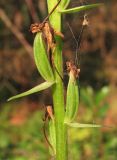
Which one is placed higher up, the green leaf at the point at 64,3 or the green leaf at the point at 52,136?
the green leaf at the point at 64,3

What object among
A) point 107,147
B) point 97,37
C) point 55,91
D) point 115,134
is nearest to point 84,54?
point 97,37

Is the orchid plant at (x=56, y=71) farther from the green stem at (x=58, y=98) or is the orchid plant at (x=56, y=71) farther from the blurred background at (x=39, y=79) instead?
the blurred background at (x=39, y=79)

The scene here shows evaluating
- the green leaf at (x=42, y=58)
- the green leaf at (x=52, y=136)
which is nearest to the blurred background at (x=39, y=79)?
the green leaf at (x=52, y=136)

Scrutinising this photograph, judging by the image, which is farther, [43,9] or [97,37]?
[97,37]

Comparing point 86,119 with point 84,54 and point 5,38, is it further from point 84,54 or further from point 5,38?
point 84,54

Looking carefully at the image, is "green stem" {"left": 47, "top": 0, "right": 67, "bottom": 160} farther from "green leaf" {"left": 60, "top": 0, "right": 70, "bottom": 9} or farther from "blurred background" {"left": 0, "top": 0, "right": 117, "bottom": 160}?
"blurred background" {"left": 0, "top": 0, "right": 117, "bottom": 160}

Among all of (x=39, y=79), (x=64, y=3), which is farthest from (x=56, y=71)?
(x=39, y=79)
